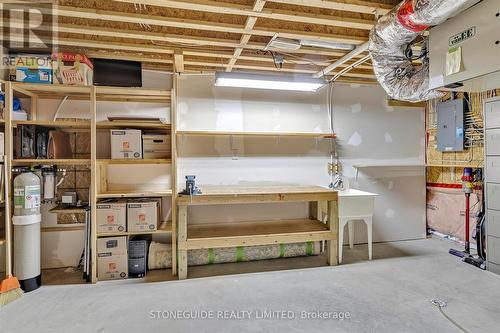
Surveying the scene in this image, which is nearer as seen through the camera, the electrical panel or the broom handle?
the electrical panel

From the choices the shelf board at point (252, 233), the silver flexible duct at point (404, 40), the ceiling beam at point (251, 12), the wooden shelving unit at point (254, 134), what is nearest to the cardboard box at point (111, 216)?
the shelf board at point (252, 233)

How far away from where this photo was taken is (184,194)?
2.94 m

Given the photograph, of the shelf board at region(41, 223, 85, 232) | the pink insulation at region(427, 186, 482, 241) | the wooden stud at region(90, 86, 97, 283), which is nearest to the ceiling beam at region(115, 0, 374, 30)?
the wooden stud at region(90, 86, 97, 283)

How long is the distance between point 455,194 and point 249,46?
3603mm

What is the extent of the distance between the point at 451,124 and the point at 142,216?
4173 millimetres

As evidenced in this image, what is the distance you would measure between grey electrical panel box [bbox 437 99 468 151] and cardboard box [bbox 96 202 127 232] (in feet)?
14.0

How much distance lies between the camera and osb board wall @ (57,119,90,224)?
320 centimetres

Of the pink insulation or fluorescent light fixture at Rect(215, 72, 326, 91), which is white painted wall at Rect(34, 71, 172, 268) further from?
the pink insulation

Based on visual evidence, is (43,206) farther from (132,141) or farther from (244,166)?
(244,166)

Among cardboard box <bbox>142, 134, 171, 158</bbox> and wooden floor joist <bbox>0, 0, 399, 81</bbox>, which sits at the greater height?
wooden floor joist <bbox>0, 0, 399, 81</bbox>

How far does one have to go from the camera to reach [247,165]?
12.3 feet

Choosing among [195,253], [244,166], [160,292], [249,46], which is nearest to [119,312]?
[160,292]

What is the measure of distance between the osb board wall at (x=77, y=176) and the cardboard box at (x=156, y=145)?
747 millimetres

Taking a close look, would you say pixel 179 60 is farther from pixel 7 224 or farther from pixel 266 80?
pixel 7 224
